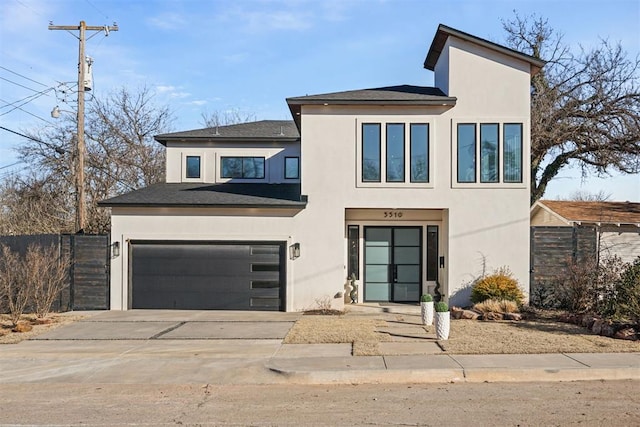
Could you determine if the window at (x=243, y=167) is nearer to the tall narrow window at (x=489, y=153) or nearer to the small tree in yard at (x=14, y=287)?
the small tree in yard at (x=14, y=287)

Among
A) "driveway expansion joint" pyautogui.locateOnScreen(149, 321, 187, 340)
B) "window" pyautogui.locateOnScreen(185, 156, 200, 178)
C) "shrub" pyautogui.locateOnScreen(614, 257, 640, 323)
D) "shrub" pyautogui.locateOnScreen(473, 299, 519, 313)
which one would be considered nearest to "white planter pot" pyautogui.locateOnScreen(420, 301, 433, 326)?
"shrub" pyautogui.locateOnScreen(473, 299, 519, 313)

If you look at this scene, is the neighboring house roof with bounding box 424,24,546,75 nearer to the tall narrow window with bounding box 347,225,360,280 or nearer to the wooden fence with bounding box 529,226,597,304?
the wooden fence with bounding box 529,226,597,304

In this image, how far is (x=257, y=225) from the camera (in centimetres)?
1648

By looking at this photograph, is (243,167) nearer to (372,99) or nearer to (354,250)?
(354,250)

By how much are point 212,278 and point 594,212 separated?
14.4 meters

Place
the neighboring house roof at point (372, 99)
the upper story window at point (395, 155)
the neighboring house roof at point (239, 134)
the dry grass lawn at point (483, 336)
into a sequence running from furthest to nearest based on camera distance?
the neighboring house roof at point (239, 134)
the upper story window at point (395, 155)
the neighboring house roof at point (372, 99)
the dry grass lawn at point (483, 336)

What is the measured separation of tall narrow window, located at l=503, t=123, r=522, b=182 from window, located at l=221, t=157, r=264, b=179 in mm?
9342

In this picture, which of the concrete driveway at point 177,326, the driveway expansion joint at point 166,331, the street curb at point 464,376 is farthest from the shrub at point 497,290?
the driveway expansion joint at point 166,331

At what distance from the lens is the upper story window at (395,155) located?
53.5 ft

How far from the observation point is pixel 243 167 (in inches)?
853

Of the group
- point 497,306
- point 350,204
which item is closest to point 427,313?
point 497,306

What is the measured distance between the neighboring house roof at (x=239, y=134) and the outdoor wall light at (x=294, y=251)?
626cm

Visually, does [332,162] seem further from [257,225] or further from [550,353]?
[550,353]

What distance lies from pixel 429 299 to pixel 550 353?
134 inches
